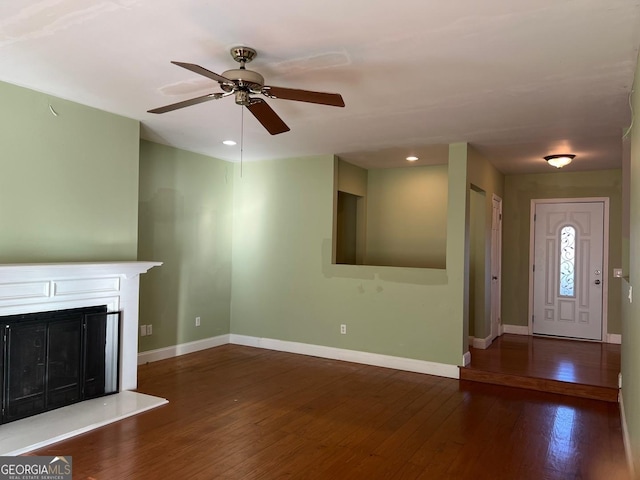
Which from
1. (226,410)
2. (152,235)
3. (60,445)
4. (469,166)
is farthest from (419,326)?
(60,445)

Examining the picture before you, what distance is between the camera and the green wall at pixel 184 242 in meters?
5.19

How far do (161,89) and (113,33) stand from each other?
88 centimetres

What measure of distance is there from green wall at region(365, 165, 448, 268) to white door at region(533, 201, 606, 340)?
1614mm

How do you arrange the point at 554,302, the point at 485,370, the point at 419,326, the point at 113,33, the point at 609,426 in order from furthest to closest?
the point at 554,302
the point at 419,326
the point at 485,370
the point at 609,426
the point at 113,33

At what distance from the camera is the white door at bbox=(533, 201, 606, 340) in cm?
643

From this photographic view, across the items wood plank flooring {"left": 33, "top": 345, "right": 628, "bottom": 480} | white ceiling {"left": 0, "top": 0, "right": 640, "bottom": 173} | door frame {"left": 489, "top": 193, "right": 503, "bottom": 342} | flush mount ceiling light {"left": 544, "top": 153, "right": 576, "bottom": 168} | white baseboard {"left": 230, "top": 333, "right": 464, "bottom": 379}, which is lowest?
wood plank flooring {"left": 33, "top": 345, "right": 628, "bottom": 480}

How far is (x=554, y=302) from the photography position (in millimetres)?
6691

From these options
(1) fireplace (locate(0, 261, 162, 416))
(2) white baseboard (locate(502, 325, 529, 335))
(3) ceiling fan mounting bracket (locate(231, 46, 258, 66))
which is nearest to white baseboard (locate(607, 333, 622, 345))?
(2) white baseboard (locate(502, 325, 529, 335))

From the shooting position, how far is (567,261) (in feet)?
21.7

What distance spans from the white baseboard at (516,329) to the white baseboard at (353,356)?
2.49 m

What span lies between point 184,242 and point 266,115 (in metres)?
3.09

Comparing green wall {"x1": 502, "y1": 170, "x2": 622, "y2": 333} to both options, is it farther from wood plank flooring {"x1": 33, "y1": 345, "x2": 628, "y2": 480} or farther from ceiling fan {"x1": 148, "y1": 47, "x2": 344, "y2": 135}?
ceiling fan {"x1": 148, "y1": 47, "x2": 344, "y2": 135}

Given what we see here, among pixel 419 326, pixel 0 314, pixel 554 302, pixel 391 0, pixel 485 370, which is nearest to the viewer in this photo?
pixel 391 0

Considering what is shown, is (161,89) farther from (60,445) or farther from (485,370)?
(485,370)
